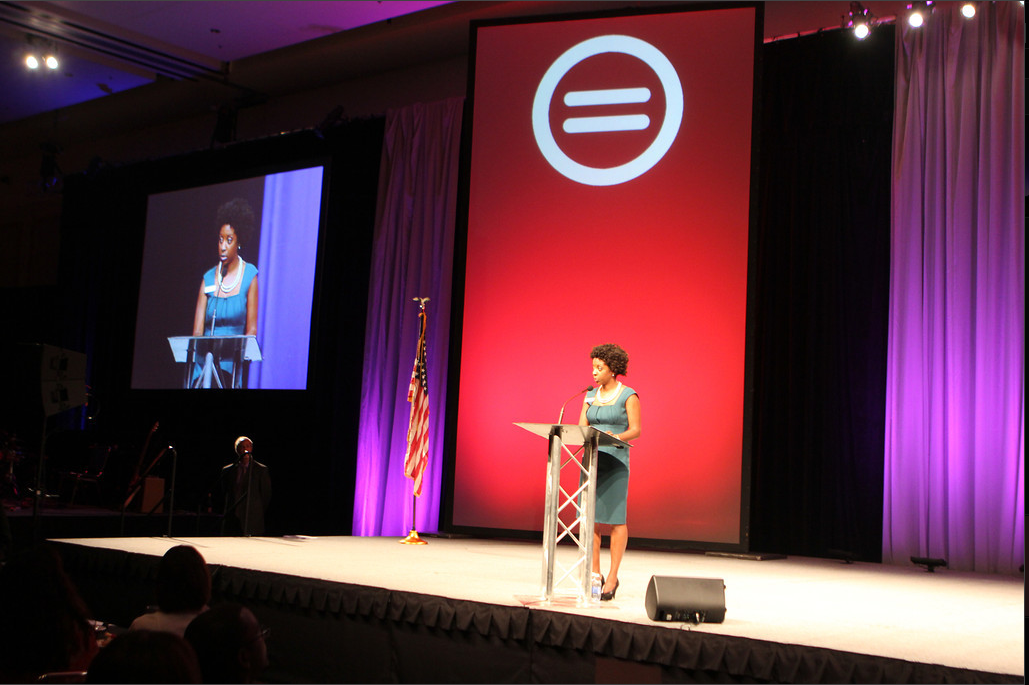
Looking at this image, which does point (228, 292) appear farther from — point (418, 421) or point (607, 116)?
point (607, 116)

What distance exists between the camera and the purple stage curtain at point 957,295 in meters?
6.64

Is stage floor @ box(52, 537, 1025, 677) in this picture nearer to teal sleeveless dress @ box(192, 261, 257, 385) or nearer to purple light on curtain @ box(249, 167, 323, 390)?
purple light on curtain @ box(249, 167, 323, 390)

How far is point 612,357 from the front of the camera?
4547 millimetres

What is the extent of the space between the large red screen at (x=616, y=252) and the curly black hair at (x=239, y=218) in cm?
394

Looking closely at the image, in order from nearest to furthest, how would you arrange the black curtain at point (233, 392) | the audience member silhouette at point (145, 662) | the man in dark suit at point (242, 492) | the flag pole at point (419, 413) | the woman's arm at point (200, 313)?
the audience member silhouette at point (145, 662), the flag pole at point (419, 413), the man in dark suit at point (242, 492), the black curtain at point (233, 392), the woman's arm at point (200, 313)

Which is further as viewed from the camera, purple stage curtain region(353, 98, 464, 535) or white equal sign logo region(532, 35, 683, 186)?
purple stage curtain region(353, 98, 464, 535)

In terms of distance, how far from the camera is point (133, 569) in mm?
5512

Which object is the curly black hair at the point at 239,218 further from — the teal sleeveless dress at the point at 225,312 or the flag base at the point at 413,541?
the flag base at the point at 413,541

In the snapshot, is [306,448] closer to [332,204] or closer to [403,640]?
[332,204]

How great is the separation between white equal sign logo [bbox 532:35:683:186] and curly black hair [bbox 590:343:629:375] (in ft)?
9.63

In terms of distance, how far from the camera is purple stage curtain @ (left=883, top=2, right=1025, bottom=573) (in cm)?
664

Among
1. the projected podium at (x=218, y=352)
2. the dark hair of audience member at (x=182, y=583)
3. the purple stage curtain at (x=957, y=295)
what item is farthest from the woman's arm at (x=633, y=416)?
the projected podium at (x=218, y=352)

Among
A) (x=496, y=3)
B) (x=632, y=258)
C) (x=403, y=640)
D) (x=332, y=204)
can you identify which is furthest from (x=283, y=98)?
(x=403, y=640)

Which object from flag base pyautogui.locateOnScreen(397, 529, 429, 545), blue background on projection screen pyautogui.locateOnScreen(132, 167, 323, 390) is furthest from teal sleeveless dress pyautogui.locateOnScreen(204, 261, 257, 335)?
flag base pyautogui.locateOnScreen(397, 529, 429, 545)
